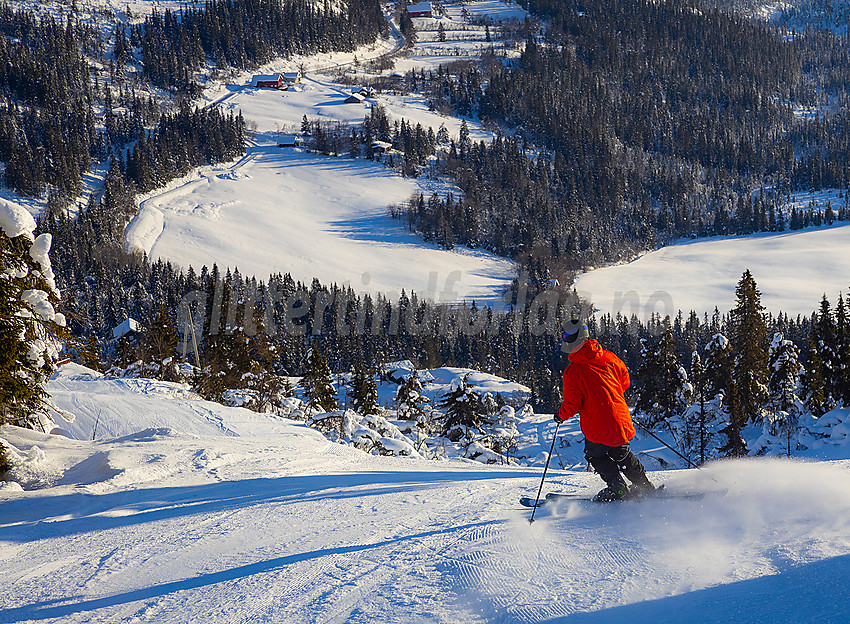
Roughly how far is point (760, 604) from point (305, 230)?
9569cm

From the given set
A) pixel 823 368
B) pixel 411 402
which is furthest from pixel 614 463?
pixel 823 368

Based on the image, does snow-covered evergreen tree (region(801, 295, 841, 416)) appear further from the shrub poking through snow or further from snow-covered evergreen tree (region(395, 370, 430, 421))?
the shrub poking through snow

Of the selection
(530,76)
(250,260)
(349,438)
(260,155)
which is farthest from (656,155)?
(349,438)

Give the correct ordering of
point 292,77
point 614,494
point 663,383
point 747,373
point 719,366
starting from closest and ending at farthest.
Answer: point 614,494 < point 747,373 < point 719,366 < point 663,383 < point 292,77

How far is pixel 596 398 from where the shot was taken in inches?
207

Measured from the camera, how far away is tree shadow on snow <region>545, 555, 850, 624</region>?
3.14m

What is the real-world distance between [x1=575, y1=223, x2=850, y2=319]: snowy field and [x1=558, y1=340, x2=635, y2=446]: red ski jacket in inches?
3226

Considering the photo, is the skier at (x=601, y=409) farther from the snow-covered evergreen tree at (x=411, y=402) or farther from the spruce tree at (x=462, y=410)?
the snow-covered evergreen tree at (x=411, y=402)

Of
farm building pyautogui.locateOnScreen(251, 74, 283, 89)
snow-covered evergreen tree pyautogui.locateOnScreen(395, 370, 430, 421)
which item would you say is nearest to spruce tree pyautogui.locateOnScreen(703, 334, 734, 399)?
snow-covered evergreen tree pyautogui.locateOnScreen(395, 370, 430, 421)

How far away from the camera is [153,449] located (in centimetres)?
811

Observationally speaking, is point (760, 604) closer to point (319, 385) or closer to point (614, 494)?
point (614, 494)

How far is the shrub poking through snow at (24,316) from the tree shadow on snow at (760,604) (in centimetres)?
697

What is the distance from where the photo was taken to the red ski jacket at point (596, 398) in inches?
207

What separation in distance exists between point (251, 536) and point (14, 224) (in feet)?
18.1
